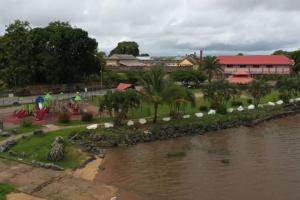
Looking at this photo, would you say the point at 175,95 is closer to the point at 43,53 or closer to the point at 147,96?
the point at 147,96

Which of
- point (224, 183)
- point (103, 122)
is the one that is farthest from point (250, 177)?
point (103, 122)

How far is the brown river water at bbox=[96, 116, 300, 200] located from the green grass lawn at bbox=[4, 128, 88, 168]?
214 cm

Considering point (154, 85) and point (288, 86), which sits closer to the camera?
point (154, 85)

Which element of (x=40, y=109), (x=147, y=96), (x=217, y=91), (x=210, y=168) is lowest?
(x=210, y=168)

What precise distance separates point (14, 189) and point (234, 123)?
98.1 feet

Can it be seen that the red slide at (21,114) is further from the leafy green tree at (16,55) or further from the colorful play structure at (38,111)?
the leafy green tree at (16,55)

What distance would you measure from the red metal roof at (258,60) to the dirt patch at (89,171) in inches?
3351

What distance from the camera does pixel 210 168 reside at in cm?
3256

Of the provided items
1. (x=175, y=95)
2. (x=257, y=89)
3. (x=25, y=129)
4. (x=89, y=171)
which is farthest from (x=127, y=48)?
(x=89, y=171)

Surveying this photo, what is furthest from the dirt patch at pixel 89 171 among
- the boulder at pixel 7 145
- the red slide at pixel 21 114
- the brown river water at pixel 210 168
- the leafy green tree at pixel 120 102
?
the red slide at pixel 21 114

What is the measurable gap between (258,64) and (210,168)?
278 feet

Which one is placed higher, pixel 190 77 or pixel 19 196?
pixel 190 77

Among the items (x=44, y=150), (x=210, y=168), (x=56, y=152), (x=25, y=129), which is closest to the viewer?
(x=56, y=152)

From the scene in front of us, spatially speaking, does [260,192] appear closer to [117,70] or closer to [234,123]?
[234,123]
